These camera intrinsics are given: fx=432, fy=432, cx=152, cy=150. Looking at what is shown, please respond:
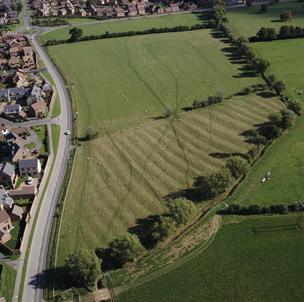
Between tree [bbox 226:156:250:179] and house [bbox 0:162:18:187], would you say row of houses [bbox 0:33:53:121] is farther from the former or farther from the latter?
tree [bbox 226:156:250:179]

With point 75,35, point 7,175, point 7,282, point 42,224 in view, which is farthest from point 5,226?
point 75,35

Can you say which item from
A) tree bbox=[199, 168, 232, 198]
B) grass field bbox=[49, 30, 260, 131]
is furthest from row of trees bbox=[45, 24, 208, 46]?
tree bbox=[199, 168, 232, 198]

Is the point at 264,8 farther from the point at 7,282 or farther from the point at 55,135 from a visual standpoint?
the point at 7,282

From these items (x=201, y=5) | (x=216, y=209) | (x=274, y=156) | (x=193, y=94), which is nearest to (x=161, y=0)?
(x=201, y=5)

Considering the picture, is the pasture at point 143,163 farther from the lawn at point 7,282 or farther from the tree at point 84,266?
the lawn at point 7,282

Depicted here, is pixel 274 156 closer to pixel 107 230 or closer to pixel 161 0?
pixel 107 230

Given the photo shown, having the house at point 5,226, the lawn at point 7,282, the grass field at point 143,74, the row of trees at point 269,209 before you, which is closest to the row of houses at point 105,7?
the grass field at point 143,74

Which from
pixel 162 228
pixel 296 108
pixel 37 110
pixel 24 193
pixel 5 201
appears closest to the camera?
pixel 162 228
